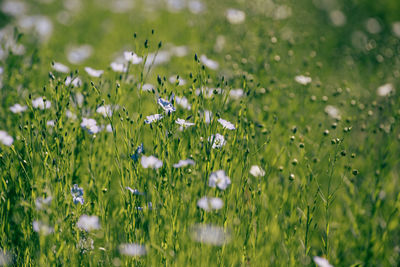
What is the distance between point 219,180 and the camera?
1645 millimetres

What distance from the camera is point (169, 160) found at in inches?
68.6

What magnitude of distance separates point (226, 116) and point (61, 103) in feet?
3.23

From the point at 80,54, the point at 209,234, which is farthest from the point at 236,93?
the point at 80,54

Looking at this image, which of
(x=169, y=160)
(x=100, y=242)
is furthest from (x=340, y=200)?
(x=100, y=242)

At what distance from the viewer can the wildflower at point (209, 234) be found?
5.21 feet

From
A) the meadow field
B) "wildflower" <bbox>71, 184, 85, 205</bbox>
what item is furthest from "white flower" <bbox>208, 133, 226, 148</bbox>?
"wildflower" <bbox>71, 184, 85, 205</bbox>

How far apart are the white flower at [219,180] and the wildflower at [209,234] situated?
207mm

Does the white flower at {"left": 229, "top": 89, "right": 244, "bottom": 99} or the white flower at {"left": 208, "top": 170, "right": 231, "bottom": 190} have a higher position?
the white flower at {"left": 229, "top": 89, "right": 244, "bottom": 99}

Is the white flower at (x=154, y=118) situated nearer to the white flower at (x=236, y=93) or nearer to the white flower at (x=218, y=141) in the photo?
the white flower at (x=218, y=141)

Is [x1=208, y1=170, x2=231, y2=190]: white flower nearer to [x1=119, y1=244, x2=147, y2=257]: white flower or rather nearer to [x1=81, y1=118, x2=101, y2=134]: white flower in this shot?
[x1=119, y1=244, x2=147, y2=257]: white flower

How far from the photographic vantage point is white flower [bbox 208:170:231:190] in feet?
5.32

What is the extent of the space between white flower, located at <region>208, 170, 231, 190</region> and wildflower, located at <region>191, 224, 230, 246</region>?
21 centimetres

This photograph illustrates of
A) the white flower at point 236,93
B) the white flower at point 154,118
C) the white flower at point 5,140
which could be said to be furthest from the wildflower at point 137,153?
the white flower at point 236,93

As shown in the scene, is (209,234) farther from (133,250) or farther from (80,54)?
(80,54)
